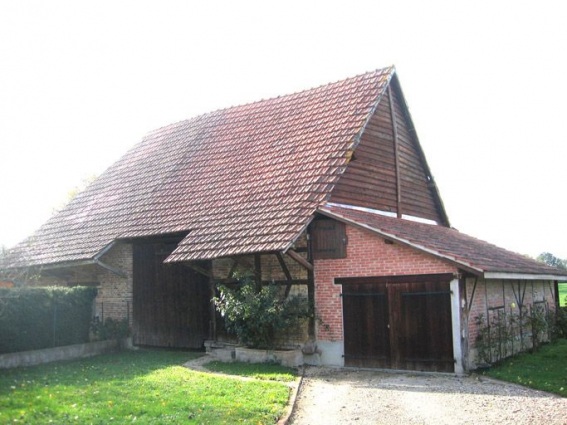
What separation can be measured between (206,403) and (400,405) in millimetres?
3208

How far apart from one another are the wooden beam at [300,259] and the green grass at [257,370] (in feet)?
Result: 7.78

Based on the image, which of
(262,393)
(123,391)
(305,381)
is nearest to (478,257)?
(305,381)

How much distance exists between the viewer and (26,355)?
45.5 ft

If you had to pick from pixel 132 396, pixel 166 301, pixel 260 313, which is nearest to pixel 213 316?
pixel 166 301

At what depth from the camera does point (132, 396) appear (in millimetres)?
10008

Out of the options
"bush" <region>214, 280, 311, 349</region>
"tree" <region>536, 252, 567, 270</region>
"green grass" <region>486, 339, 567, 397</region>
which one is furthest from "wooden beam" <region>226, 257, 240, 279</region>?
"tree" <region>536, 252, 567, 270</region>

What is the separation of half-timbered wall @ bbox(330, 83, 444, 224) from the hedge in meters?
7.58

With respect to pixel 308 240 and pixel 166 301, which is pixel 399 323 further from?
pixel 166 301

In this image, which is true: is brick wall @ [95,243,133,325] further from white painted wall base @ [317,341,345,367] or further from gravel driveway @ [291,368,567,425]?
gravel driveway @ [291,368,567,425]

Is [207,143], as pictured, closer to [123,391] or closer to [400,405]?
[123,391]

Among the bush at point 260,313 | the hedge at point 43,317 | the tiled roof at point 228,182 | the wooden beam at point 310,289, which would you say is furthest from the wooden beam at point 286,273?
the hedge at point 43,317

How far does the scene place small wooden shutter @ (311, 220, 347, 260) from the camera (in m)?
13.7

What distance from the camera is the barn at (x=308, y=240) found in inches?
503

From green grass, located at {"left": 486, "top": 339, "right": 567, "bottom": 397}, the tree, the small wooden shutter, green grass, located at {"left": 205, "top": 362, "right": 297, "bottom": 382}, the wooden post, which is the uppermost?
the tree
